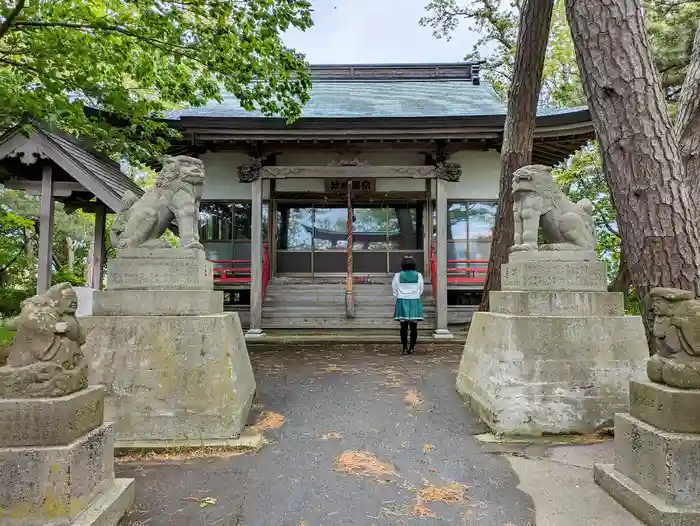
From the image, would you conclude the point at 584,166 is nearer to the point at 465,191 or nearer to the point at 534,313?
the point at 465,191

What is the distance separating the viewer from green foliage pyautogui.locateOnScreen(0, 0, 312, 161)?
567cm

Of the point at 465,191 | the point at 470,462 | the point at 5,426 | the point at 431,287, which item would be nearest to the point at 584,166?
the point at 465,191

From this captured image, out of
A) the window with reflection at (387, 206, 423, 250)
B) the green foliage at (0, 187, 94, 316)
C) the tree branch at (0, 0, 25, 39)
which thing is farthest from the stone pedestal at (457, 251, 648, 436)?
the green foliage at (0, 187, 94, 316)

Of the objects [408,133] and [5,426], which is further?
[408,133]

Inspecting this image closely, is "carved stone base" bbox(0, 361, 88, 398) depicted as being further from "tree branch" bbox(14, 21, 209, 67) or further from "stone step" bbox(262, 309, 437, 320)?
"stone step" bbox(262, 309, 437, 320)

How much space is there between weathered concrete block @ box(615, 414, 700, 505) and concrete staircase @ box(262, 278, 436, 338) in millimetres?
7296

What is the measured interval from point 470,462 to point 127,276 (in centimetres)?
334

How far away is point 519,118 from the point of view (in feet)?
24.5

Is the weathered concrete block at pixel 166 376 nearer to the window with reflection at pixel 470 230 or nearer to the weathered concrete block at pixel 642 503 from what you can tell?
the weathered concrete block at pixel 642 503

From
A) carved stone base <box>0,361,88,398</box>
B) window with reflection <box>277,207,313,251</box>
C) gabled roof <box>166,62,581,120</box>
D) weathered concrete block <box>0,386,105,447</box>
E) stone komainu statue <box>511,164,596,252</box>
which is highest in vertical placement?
gabled roof <box>166,62,581,120</box>

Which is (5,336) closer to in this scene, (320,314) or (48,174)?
(48,174)

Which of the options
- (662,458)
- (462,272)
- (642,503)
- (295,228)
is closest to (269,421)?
(642,503)

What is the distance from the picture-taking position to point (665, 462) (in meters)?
2.29

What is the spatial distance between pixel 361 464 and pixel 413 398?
5.68 feet
